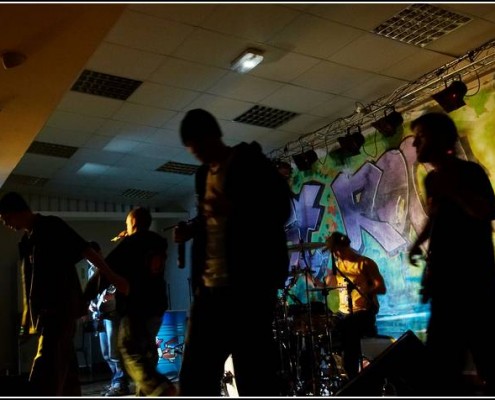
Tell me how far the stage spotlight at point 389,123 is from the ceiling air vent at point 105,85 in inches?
115

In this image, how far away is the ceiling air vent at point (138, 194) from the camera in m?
10.7

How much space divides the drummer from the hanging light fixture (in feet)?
6.50

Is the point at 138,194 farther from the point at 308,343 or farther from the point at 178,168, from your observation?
the point at 308,343

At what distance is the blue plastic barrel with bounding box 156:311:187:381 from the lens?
748 cm

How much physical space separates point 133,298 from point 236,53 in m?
3.07

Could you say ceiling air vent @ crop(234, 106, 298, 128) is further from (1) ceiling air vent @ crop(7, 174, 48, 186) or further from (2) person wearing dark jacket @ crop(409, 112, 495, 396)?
(2) person wearing dark jacket @ crop(409, 112, 495, 396)

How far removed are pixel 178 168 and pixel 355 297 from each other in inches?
196

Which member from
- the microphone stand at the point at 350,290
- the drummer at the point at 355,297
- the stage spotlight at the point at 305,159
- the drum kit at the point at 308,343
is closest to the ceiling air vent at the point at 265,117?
the stage spotlight at the point at 305,159

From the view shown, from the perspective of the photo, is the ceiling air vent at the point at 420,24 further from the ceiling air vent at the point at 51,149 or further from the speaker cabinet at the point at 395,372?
the ceiling air vent at the point at 51,149

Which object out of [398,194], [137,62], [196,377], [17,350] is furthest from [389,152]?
[17,350]

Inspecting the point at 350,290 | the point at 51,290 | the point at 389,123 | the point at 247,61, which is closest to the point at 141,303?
the point at 51,290

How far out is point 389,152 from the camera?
22.7 ft

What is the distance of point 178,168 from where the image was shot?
942 cm

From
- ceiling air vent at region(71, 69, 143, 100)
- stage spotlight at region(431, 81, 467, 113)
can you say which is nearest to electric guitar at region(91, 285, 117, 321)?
ceiling air vent at region(71, 69, 143, 100)
